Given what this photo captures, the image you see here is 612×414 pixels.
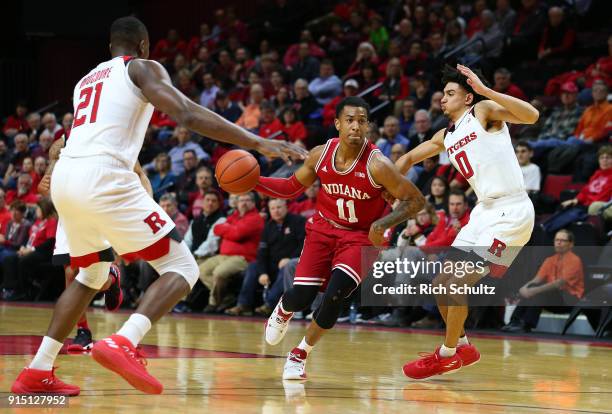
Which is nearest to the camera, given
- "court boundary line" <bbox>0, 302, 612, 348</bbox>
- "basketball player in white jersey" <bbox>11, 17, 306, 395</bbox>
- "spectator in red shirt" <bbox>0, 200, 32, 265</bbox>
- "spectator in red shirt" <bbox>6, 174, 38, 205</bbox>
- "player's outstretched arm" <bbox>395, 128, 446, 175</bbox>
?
"basketball player in white jersey" <bbox>11, 17, 306, 395</bbox>

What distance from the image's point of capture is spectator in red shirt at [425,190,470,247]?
34.4 ft

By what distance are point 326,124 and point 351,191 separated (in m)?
8.41

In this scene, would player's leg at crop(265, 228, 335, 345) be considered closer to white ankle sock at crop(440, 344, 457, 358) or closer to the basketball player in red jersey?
the basketball player in red jersey

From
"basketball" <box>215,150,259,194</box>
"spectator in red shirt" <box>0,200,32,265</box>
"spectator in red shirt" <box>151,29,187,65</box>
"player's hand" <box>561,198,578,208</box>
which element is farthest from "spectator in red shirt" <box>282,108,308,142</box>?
"basketball" <box>215,150,259,194</box>

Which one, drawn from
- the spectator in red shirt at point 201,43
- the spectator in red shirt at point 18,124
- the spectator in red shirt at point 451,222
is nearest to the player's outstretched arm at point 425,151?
the spectator in red shirt at point 451,222

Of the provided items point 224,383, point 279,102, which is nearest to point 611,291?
point 224,383

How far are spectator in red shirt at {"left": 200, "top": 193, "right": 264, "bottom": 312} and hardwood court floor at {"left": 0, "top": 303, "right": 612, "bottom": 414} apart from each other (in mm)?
2700

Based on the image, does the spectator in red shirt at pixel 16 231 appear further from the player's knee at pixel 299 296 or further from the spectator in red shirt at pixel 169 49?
the player's knee at pixel 299 296

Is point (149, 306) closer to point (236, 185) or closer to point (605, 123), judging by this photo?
point (236, 185)

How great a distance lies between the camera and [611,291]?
9.54m

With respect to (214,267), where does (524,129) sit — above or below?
above

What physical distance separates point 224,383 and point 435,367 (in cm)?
139

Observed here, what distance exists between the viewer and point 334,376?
20.7ft

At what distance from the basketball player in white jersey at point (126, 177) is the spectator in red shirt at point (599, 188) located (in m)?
6.63
